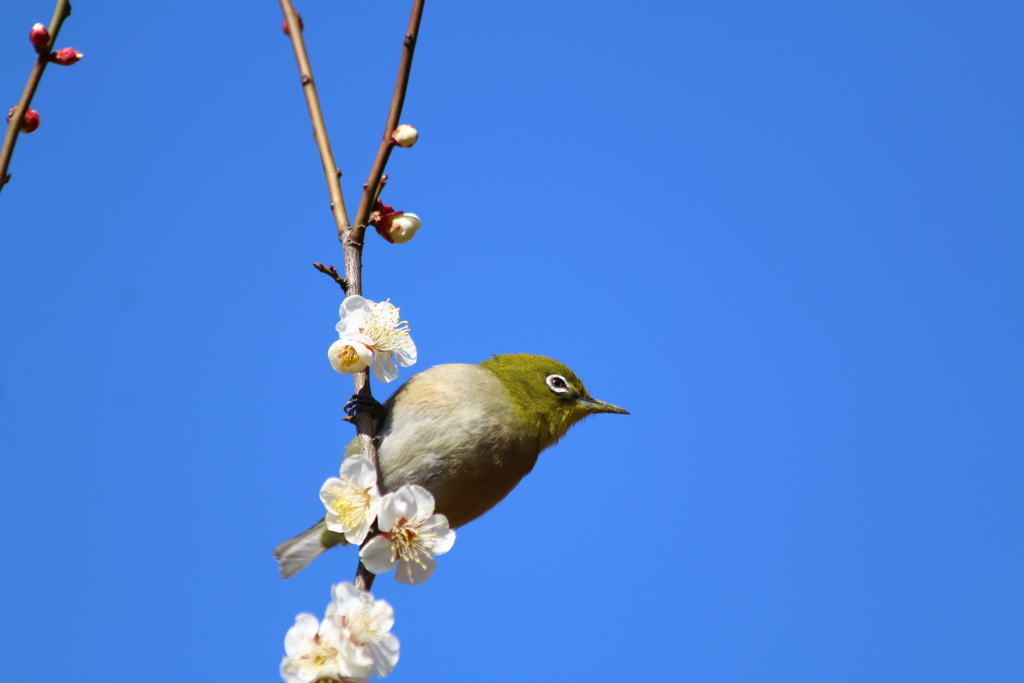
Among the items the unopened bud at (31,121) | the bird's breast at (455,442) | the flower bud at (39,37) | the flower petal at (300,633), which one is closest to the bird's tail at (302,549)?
the bird's breast at (455,442)

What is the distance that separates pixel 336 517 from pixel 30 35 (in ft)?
7.30

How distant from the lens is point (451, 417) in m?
5.27

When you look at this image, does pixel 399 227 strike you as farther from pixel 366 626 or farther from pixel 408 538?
pixel 366 626

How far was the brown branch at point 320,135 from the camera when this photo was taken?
3.56 metres

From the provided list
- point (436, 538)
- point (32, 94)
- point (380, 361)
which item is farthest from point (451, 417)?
point (32, 94)

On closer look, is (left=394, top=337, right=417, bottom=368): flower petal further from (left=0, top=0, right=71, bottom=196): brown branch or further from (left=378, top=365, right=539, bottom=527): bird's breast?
(left=0, top=0, right=71, bottom=196): brown branch

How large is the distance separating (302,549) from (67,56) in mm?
3564

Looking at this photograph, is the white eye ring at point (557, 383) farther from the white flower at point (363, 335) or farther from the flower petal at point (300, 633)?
the flower petal at point (300, 633)

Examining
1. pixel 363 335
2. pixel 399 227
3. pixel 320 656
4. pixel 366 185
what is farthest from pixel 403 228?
pixel 320 656

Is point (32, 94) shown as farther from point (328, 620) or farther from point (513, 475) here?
point (513, 475)

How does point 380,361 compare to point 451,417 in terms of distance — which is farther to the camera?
point 451,417

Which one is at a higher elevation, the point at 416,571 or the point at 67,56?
the point at 67,56

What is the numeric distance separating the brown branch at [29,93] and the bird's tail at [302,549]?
3.54m

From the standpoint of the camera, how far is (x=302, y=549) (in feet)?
19.2
